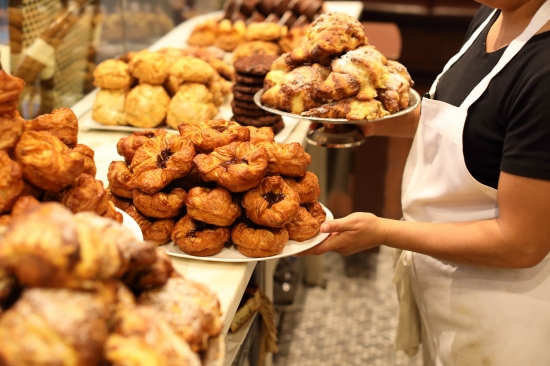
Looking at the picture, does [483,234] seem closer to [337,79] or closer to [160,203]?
[337,79]

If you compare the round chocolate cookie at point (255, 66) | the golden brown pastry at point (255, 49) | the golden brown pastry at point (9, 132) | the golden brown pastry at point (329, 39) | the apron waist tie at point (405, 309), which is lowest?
the apron waist tie at point (405, 309)

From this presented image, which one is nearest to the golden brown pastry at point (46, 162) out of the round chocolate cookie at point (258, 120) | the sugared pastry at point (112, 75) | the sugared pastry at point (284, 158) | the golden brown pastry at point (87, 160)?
the golden brown pastry at point (87, 160)

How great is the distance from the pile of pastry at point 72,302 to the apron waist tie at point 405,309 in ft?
4.46

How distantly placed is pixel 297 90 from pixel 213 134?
533 mm

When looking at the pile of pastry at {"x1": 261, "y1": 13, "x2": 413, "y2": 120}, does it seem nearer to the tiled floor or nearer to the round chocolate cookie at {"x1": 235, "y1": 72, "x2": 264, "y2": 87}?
the round chocolate cookie at {"x1": 235, "y1": 72, "x2": 264, "y2": 87}

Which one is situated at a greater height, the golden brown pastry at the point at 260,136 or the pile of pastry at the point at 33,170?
the pile of pastry at the point at 33,170

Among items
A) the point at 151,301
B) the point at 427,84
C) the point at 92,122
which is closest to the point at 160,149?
the point at 151,301

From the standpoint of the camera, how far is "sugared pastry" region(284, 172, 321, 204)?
5.38 ft

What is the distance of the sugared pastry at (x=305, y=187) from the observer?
64.5 inches

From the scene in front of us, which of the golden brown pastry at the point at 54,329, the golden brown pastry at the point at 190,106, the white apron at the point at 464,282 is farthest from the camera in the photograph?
the golden brown pastry at the point at 190,106

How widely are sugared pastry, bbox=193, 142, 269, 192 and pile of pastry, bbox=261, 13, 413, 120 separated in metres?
0.51

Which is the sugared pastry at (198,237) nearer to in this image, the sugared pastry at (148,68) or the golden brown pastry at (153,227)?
the golden brown pastry at (153,227)

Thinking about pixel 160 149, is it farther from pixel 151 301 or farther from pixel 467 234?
pixel 467 234

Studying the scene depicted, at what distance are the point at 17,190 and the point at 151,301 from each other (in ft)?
1.25
